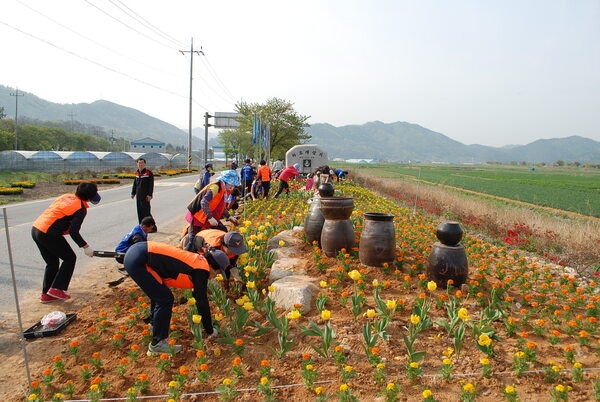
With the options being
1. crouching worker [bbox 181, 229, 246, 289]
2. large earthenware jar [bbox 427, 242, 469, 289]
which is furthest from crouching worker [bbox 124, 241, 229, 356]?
large earthenware jar [bbox 427, 242, 469, 289]

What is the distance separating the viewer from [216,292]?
15.7 ft

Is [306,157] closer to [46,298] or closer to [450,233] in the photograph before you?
[450,233]

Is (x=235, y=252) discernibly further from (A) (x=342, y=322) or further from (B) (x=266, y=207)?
(B) (x=266, y=207)

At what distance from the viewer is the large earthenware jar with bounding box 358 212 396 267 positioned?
5.72m

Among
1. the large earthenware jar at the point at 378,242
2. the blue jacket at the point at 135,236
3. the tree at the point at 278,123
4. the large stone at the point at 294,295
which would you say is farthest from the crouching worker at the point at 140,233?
the tree at the point at 278,123

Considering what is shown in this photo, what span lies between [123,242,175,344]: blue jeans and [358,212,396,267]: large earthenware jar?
2966mm

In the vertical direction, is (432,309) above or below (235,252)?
below

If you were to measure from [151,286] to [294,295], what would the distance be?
5.38ft

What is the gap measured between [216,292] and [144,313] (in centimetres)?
87

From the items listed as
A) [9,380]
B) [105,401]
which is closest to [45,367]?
[9,380]

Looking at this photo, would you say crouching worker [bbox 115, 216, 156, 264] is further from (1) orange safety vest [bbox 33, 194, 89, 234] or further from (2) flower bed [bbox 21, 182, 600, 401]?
(1) orange safety vest [bbox 33, 194, 89, 234]

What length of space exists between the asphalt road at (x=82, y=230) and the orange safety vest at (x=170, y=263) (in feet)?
3.58

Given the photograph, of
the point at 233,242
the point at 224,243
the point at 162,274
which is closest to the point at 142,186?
the point at 224,243

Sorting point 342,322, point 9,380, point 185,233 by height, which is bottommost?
point 9,380
